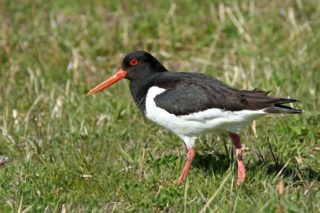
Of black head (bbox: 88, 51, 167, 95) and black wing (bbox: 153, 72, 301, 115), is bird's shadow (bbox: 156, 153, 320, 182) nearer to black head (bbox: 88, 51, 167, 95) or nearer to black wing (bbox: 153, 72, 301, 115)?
black wing (bbox: 153, 72, 301, 115)

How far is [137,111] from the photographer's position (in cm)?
723

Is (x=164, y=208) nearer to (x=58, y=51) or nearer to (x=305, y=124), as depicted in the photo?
(x=305, y=124)

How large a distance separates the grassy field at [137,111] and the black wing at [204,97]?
466mm

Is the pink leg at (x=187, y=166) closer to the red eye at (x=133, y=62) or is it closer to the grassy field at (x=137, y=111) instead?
the grassy field at (x=137, y=111)

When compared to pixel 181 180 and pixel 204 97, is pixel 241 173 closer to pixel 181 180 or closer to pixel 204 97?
pixel 181 180

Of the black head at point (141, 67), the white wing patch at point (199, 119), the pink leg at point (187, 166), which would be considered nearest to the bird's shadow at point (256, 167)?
the pink leg at point (187, 166)

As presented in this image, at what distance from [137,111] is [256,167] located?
72.1 inches

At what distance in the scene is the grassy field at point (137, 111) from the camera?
5234 millimetres

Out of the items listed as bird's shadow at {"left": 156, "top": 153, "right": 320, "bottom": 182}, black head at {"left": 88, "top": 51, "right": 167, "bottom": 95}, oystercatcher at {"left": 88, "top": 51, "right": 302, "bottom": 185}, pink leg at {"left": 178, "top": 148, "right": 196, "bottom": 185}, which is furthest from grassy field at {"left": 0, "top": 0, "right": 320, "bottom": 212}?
black head at {"left": 88, "top": 51, "right": 167, "bottom": 95}

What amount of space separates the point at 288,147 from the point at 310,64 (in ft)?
5.55

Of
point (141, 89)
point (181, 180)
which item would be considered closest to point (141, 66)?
point (141, 89)

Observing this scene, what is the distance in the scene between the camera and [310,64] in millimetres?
7660

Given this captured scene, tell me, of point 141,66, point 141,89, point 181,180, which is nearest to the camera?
point 181,180

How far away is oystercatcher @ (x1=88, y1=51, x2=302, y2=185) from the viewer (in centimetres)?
531
